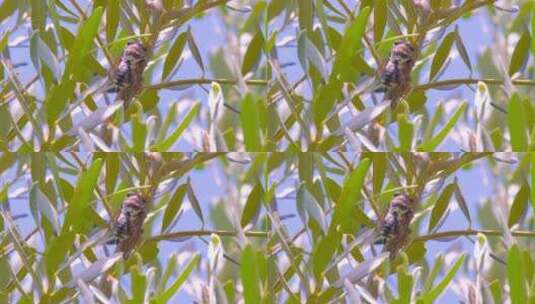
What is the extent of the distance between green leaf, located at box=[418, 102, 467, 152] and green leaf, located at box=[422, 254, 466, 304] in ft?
0.88

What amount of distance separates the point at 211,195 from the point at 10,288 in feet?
1.80

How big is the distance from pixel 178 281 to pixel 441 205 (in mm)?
651

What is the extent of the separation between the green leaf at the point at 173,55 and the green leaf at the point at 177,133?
11 centimetres

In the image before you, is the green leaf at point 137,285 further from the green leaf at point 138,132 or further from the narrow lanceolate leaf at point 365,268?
the narrow lanceolate leaf at point 365,268

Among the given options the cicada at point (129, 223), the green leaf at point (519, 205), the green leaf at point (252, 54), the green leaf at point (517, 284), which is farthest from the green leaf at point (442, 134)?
the cicada at point (129, 223)

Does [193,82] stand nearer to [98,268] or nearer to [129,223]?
[129,223]

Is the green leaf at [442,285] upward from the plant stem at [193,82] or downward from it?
downward

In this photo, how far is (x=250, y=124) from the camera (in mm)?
2646

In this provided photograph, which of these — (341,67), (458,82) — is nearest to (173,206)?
(341,67)

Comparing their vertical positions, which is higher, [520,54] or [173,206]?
[520,54]

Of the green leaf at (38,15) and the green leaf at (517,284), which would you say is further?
the green leaf at (38,15)

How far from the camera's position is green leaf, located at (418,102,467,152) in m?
2.63

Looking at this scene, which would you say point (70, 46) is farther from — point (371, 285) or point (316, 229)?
point (371, 285)

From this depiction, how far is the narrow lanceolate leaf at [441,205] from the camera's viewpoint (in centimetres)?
264
